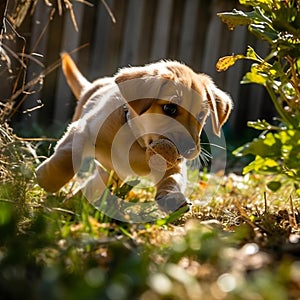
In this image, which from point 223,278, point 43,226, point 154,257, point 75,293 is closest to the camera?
point 75,293

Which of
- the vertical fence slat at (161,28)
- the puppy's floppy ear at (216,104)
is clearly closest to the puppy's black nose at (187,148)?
the puppy's floppy ear at (216,104)

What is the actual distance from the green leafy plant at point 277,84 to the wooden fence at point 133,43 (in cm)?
335

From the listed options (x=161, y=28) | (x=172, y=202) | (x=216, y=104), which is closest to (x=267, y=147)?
(x=172, y=202)

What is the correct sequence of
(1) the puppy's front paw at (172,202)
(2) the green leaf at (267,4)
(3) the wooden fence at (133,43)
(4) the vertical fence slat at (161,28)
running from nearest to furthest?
(2) the green leaf at (267,4) → (1) the puppy's front paw at (172,202) → (3) the wooden fence at (133,43) → (4) the vertical fence slat at (161,28)

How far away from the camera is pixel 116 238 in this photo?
1636mm

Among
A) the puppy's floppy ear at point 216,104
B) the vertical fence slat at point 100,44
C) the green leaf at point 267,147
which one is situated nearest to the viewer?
the green leaf at point 267,147

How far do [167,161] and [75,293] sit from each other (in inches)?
76.0

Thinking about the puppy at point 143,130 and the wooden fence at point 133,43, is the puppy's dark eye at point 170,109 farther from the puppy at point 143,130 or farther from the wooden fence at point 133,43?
the wooden fence at point 133,43

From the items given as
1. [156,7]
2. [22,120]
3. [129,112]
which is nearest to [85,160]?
[129,112]

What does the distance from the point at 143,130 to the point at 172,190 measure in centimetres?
31

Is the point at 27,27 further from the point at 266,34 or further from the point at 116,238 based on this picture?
the point at 116,238

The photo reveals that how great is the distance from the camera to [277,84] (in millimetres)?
2367

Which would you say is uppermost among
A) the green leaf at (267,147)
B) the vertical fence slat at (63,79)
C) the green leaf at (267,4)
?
the green leaf at (267,4)

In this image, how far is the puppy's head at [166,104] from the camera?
9.68 feet
